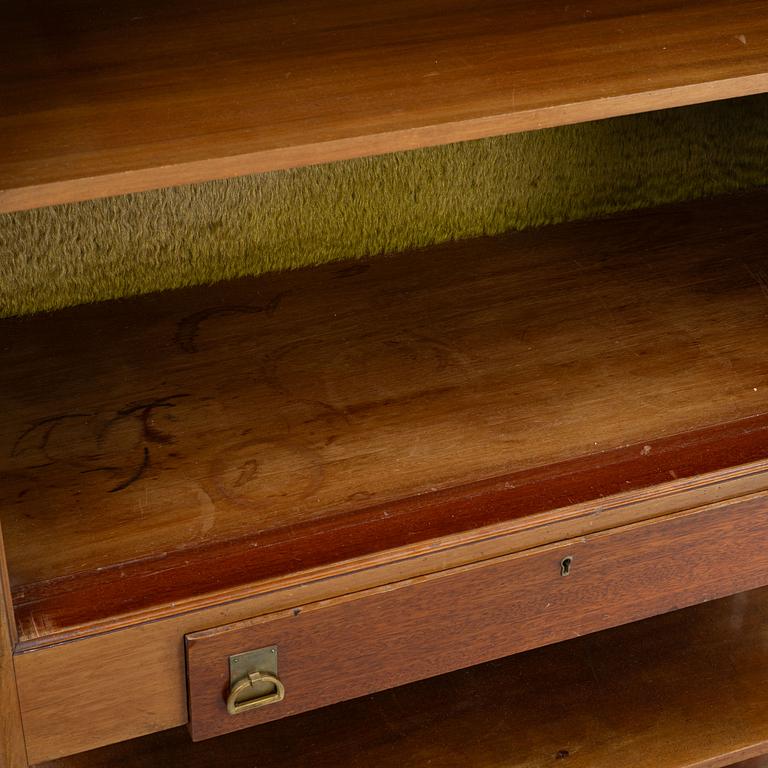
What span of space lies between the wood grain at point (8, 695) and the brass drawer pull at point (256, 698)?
122 millimetres

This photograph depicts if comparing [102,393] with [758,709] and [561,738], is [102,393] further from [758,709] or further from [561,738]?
[758,709]

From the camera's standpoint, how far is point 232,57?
0.63 meters

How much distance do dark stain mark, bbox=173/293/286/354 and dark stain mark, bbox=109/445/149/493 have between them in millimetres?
129

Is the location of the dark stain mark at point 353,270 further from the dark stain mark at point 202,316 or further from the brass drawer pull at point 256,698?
the brass drawer pull at point 256,698

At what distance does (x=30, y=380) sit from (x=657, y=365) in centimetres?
46

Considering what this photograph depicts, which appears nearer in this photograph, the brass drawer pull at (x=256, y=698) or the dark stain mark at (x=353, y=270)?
the brass drawer pull at (x=256, y=698)

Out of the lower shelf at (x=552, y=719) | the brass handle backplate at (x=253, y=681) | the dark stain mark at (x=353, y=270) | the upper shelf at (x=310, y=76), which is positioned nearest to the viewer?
the upper shelf at (x=310, y=76)

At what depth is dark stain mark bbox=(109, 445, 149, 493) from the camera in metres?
0.72

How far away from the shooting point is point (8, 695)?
621 millimetres

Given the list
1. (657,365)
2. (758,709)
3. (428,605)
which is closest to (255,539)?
(428,605)

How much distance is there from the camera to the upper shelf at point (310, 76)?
0.54 meters

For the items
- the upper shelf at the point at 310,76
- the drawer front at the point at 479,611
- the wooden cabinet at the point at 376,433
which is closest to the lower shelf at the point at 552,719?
the wooden cabinet at the point at 376,433

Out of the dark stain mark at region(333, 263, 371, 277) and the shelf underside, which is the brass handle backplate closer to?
the shelf underside

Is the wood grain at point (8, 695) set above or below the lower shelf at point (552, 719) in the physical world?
above
